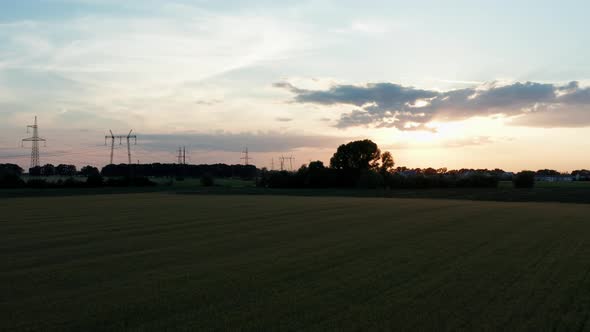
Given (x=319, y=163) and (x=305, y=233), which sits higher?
(x=319, y=163)

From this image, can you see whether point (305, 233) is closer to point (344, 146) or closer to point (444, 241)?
point (444, 241)

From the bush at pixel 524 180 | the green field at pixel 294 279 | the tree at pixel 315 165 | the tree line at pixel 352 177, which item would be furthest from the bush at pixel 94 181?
the bush at pixel 524 180

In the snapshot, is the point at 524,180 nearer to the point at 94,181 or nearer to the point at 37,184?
the point at 94,181

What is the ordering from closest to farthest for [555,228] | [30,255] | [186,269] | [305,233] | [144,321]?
[144,321] < [186,269] < [30,255] < [305,233] < [555,228]

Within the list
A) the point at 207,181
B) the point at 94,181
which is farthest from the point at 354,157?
the point at 94,181

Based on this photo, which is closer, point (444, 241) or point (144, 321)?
point (144, 321)

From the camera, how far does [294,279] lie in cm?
1416

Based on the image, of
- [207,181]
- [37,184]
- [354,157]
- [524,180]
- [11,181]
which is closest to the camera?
[11,181]

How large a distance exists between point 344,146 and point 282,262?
12360cm

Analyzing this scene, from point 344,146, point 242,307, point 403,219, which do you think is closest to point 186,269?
point 242,307

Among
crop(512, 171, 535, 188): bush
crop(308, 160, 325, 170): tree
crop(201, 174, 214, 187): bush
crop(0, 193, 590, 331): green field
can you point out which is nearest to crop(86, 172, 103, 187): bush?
crop(201, 174, 214, 187): bush

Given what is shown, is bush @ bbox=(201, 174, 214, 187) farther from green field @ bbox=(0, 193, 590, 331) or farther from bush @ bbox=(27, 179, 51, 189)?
green field @ bbox=(0, 193, 590, 331)

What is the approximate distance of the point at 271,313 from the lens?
1061 centimetres

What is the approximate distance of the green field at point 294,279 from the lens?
10.2 m
